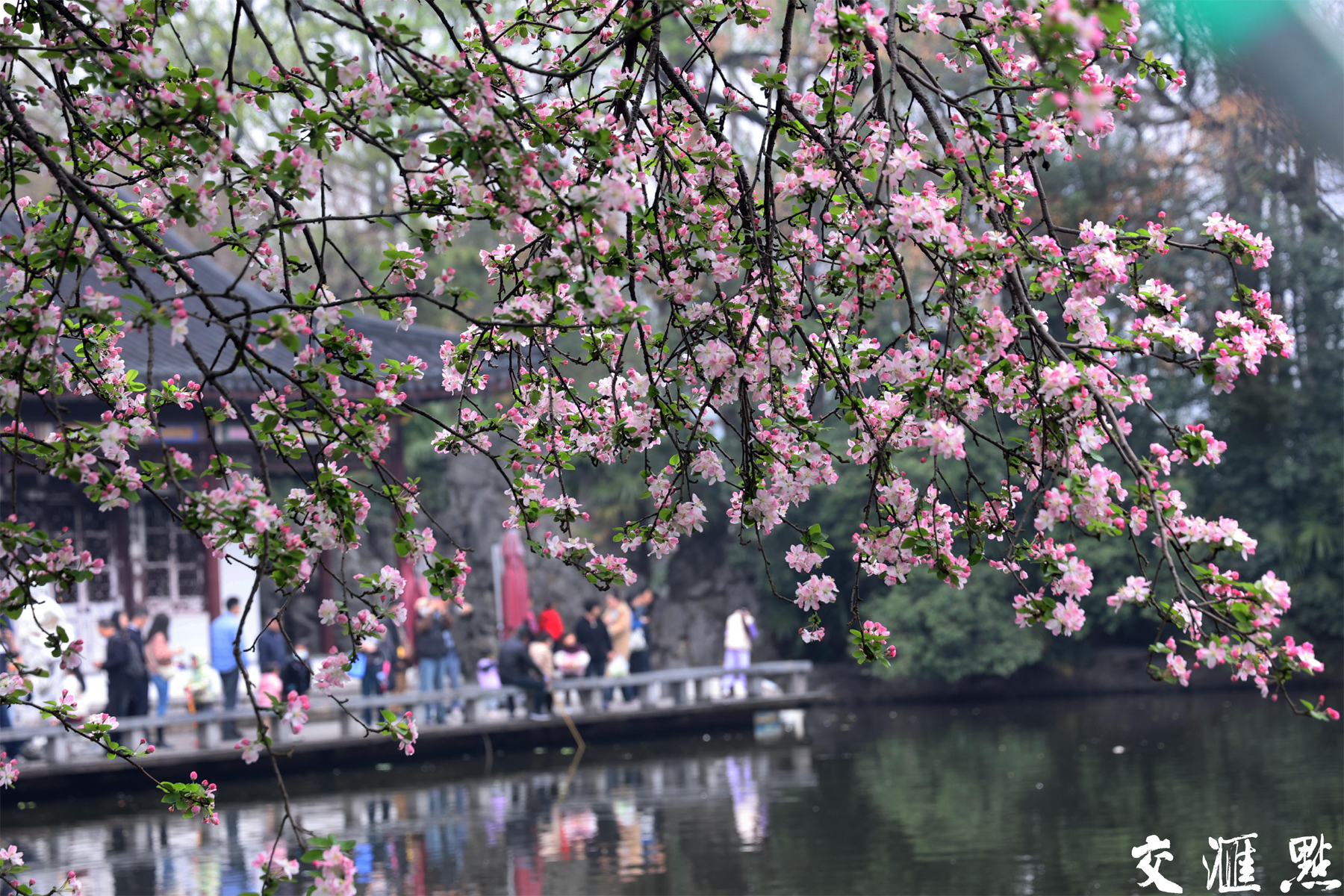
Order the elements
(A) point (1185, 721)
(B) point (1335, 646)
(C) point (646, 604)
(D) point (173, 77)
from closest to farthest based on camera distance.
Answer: (D) point (173, 77) < (A) point (1185, 721) < (C) point (646, 604) < (B) point (1335, 646)

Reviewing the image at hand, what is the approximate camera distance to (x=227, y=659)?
14500mm

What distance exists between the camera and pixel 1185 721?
17.6 metres

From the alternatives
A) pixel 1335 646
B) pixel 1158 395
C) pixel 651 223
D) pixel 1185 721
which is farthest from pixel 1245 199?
pixel 651 223

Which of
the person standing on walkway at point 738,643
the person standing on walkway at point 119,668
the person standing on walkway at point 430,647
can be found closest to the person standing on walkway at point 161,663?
the person standing on walkway at point 119,668

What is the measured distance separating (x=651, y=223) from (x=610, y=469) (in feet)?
79.5

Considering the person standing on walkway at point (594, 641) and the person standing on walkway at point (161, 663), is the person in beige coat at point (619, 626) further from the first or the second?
the person standing on walkway at point (161, 663)

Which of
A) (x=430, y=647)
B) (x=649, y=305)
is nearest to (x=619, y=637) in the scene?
(x=430, y=647)

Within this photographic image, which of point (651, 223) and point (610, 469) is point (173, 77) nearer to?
point (651, 223)

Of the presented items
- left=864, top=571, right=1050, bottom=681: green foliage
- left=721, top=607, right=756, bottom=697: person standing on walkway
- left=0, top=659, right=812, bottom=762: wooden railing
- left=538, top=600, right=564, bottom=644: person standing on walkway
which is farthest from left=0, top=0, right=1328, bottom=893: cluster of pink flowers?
left=864, top=571, right=1050, bottom=681: green foliage

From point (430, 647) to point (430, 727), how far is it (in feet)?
2.92

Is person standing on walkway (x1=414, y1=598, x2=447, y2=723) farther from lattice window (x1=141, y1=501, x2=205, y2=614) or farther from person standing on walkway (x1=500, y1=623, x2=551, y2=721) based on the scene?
lattice window (x1=141, y1=501, x2=205, y2=614)

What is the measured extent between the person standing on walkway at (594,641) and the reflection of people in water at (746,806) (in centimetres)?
267

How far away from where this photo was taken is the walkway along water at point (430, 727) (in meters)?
13.7

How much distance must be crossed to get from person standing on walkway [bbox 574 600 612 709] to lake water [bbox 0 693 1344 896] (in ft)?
3.33
